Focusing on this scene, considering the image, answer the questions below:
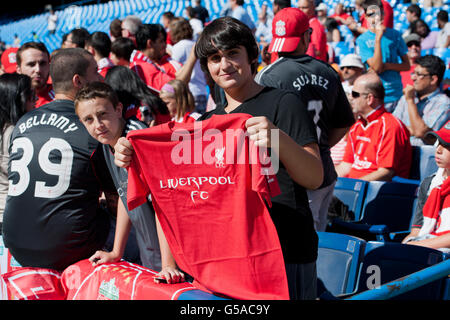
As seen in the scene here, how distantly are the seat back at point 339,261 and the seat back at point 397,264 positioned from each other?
0.05m

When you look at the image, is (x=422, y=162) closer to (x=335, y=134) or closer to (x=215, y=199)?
(x=335, y=134)

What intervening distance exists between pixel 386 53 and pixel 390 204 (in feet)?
7.35

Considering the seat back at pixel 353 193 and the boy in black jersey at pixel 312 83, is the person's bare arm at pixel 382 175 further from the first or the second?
the boy in black jersey at pixel 312 83

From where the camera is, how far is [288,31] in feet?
10.6

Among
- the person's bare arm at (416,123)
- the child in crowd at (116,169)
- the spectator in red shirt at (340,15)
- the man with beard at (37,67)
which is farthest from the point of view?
the spectator in red shirt at (340,15)

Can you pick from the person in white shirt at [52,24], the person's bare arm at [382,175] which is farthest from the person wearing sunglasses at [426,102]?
the person in white shirt at [52,24]

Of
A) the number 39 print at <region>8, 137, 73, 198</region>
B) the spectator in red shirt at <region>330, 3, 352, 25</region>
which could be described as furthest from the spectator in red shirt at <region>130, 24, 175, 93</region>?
the spectator in red shirt at <region>330, 3, 352, 25</region>

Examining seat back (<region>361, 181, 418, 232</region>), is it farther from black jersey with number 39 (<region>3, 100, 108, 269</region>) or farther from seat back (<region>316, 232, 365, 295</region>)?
black jersey with number 39 (<region>3, 100, 108, 269</region>)

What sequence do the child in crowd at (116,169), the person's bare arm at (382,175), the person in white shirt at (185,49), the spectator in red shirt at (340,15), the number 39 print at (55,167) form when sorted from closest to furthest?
1. the child in crowd at (116,169)
2. the number 39 print at (55,167)
3. the person's bare arm at (382,175)
4. the person in white shirt at (185,49)
5. the spectator in red shirt at (340,15)

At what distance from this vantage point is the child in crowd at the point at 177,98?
490 cm

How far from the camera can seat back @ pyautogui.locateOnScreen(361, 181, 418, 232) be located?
4.25 m

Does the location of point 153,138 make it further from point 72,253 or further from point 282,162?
point 72,253

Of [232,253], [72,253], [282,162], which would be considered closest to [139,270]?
[72,253]

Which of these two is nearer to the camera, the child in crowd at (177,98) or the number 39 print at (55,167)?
the number 39 print at (55,167)
